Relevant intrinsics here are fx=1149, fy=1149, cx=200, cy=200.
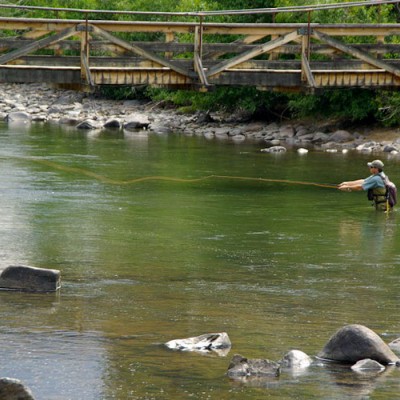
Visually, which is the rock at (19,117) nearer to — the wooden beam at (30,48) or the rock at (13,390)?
the wooden beam at (30,48)

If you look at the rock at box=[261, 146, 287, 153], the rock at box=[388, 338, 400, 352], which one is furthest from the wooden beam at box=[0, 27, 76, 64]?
the rock at box=[261, 146, 287, 153]

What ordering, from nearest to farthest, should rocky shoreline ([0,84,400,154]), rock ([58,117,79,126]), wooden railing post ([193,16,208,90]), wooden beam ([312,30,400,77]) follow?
wooden railing post ([193,16,208,90])
wooden beam ([312,30,400,77])
rocky shoreline ([0,84,400,154])
rock ([58,117,79,126])

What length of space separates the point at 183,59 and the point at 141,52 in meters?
1.78

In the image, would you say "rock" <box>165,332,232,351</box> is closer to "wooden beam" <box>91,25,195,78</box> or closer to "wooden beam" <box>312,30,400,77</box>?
"wooden beam" <box>91,25,195,78</box>

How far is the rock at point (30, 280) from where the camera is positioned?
12.9 metres

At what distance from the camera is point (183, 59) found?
23.0 metres

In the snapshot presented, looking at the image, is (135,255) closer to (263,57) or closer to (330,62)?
(330,62)

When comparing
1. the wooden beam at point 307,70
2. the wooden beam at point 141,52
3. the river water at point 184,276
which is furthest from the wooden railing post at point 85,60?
the wooden beam at point 307,70

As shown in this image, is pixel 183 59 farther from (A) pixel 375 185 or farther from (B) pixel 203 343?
(B) pixel 203 343

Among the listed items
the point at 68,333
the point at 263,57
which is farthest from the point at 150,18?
the point at 68,333

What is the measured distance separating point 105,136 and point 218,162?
26.5 feet

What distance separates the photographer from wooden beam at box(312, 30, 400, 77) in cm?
2358

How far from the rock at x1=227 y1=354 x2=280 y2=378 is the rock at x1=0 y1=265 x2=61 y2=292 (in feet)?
11.2

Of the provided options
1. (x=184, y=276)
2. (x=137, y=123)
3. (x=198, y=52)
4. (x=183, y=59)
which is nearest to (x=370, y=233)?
(x=184, y=276)
